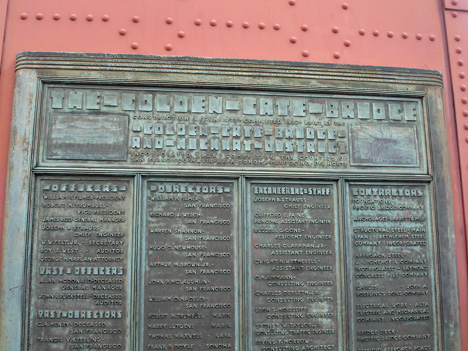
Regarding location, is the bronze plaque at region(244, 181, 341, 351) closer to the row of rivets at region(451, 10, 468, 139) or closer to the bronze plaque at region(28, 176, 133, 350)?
A: the bronze plaque at region(28, 176, 133, 350)

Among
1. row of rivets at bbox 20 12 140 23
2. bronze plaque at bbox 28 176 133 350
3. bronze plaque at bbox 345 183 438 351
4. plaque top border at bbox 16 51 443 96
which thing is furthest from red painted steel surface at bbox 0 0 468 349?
bronze plaque at bbox 28 176 133 350

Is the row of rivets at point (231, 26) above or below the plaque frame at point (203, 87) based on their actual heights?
above

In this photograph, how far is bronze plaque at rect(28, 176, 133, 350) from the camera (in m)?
4.01

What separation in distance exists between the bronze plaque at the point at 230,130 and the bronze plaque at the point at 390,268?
0.31 meters

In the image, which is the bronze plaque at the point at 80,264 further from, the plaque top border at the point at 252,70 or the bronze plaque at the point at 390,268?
the bronze plaque at the point at 390,268

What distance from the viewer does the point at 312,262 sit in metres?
4.34

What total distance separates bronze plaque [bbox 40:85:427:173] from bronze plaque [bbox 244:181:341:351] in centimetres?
32

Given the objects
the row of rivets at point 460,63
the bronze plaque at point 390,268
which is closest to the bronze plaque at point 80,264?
the bronze plaque at point 390,268

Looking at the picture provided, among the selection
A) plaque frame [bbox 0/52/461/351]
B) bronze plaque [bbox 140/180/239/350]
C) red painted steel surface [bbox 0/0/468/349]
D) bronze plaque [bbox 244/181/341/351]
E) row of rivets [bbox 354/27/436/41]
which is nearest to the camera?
plaque frame [bbox 0/52/461/351]

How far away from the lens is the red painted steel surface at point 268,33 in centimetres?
440

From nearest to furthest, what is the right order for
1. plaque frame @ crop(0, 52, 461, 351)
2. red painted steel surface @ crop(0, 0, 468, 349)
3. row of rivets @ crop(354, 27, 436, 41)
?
1. plaque frame @ crop(0, 52, 461, 351)
2. red painted steel surface @ crop(0, 0, 468, 349)
3. row of rivets @ crop(354, 27, 436, 41)

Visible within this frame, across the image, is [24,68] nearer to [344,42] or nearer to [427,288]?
Result: [344,42]

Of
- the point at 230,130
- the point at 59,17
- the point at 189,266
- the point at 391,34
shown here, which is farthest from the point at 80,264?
the point at 391,34

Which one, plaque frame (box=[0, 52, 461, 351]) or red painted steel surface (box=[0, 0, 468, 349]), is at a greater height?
red painted steel surface (box=[0, 0, 468, 349])
